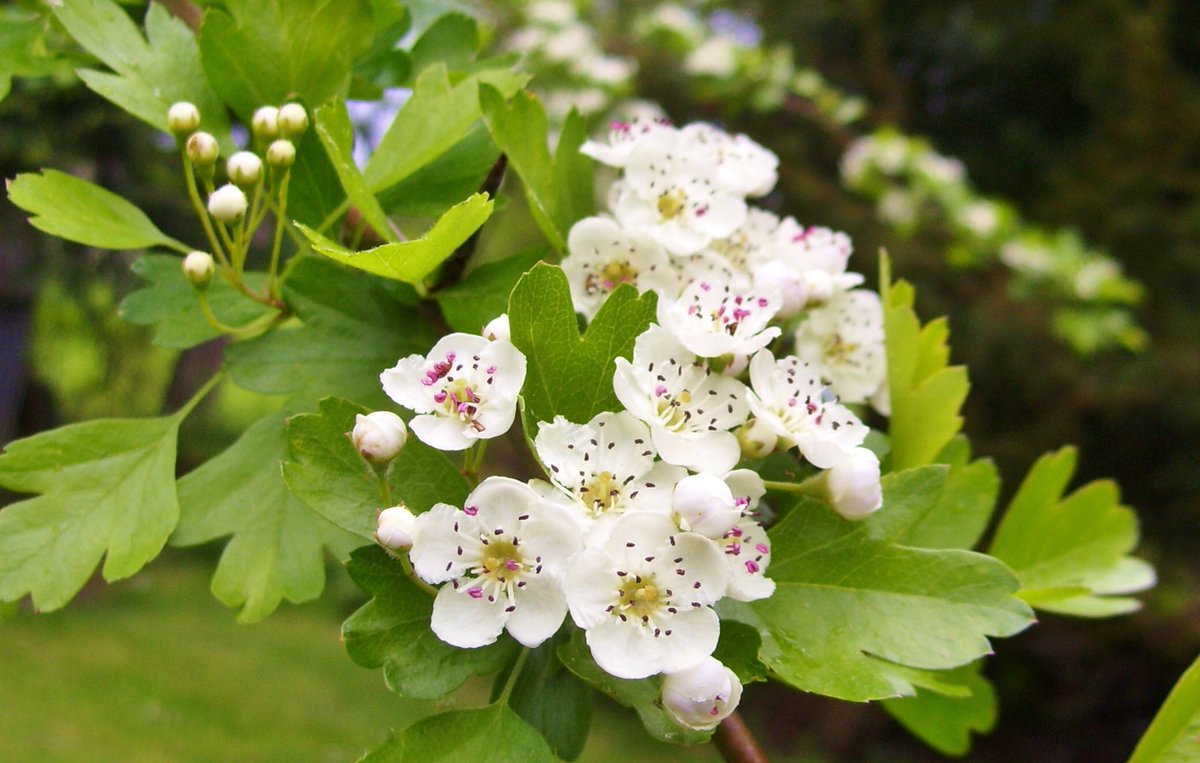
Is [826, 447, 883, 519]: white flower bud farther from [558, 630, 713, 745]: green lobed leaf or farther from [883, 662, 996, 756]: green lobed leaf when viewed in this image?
[883, 662, 996, 756]: green lobed leaf

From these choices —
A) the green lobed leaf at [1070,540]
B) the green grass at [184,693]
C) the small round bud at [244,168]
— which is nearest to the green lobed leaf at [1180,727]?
the green lobed leaf at [1070,540]

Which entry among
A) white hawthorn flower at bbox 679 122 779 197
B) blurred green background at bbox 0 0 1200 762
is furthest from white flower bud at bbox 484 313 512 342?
blurred green background at bbox 0 0 1200 762

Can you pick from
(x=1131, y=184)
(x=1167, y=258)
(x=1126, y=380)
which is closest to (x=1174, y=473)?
(x=1126, y=380)

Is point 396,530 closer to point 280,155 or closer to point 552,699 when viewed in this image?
point 552,699

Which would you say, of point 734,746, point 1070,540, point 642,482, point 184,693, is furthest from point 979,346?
point 184,693

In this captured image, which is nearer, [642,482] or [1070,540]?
[642,482]

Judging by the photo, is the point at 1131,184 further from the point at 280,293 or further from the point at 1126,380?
the point at 280,293

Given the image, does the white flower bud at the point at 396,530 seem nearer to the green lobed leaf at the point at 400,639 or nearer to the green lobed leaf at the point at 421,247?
the green lobed leaf at the point at 400,639
